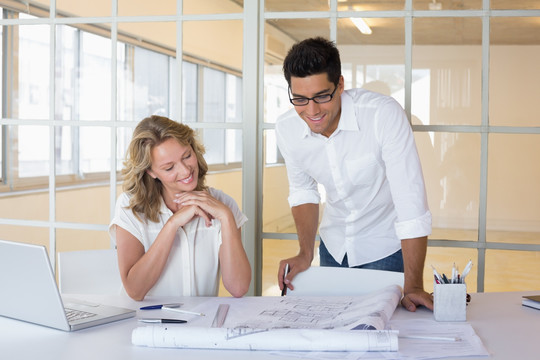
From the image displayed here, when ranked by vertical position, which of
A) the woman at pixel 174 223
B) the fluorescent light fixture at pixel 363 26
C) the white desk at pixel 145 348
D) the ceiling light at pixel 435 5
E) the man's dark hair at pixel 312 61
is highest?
the ceiling light at pixel 435 5

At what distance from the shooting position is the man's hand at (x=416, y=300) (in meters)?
1.73

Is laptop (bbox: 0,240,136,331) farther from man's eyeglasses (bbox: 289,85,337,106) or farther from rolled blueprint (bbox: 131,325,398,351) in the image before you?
man's eyeglasses (bbox: 289,85,337,106)

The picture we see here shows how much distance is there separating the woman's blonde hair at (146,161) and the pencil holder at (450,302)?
1.03 meters

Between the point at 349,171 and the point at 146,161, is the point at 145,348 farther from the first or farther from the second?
the point at 349,171

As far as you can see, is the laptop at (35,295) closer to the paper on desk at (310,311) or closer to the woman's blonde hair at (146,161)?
the paper on desk at (310,311)

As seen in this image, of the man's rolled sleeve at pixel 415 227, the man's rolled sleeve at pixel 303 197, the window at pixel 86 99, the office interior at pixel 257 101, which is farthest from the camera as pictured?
the window at pixel 86 99

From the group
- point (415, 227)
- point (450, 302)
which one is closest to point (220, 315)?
point (450, 302)

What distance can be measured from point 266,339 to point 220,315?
287mm

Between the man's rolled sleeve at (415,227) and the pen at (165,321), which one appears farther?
the man's rolled sleeve at (415,227)

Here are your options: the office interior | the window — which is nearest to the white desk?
the office interior

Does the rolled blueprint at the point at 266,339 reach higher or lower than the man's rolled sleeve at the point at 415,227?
lower

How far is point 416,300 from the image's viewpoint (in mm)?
1752

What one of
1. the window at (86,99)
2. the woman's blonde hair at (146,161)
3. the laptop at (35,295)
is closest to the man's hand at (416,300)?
the laptop at (35,295)

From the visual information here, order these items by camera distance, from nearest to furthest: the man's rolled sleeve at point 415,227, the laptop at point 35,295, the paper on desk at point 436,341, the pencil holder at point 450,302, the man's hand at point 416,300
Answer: the paper on desk at point 436,341, the laptop at point 35,295, the pencil holder at point 450,302, the man's hand at point 416,300, the man's rolled sleeve at point 415,227
